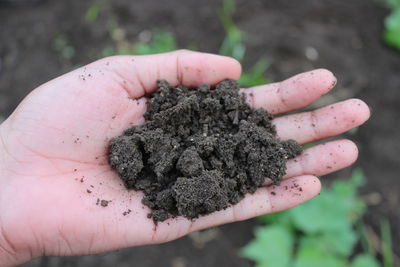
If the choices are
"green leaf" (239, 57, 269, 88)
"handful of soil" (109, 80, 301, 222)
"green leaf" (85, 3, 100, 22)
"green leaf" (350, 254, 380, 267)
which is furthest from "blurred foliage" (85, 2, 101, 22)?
"green leaf" (350, 254, 380, 267)

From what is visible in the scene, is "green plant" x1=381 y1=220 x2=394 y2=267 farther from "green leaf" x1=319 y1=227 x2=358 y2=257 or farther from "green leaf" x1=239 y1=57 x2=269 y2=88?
"green leaf" x1=239 y1=57 x2=269 y2=88

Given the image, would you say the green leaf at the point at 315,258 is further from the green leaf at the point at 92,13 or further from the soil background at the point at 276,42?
the green leaf at the point at 92,13

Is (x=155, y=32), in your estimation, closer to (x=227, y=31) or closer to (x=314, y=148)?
(x=227, y=31)

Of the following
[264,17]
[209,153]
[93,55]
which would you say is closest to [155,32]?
[93,55]

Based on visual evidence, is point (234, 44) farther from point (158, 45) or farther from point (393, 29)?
point (393, 29)

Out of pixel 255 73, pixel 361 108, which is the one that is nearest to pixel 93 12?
pixel 255 73

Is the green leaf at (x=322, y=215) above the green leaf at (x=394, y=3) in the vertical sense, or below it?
below

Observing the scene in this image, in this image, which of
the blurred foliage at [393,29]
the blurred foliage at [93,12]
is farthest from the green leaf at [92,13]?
the blurred foliage at [393,29]
